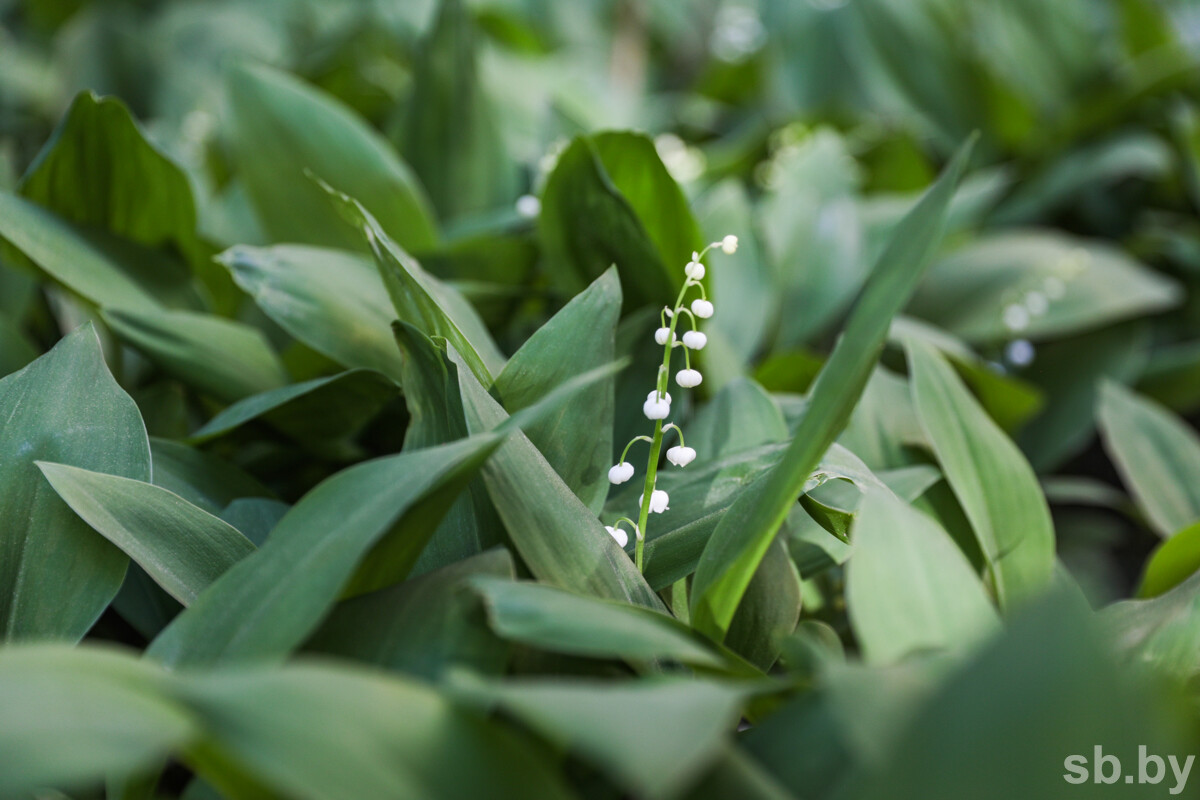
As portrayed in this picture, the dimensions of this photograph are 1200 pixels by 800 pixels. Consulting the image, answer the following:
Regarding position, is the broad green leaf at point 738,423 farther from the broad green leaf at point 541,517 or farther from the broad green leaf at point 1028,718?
the broad green leaf at point 1028,718

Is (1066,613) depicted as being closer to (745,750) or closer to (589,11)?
(745,750)

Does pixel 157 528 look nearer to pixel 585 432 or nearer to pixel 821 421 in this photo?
pixel 585 432

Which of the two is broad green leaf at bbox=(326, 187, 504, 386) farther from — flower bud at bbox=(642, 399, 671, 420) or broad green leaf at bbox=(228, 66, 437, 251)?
broad green leaf at bbox=(228, 66, 437, 251)

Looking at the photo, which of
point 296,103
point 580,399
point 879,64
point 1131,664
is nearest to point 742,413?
point 580,399

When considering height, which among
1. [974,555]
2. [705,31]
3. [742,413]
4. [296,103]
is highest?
[705,31]

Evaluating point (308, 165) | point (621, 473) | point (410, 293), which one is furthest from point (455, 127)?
point (621, 473)
